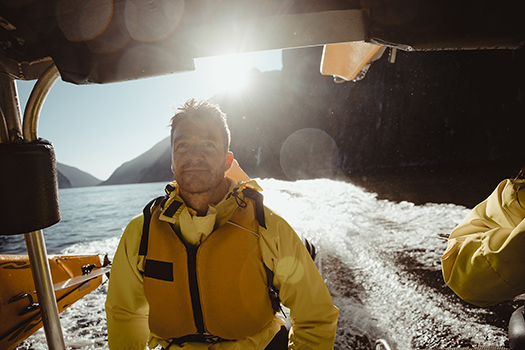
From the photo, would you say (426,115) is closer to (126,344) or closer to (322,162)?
(322,162)

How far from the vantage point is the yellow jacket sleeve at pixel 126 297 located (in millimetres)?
1528

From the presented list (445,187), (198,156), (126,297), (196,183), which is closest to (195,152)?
A: (198,156)

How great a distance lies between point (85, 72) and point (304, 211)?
32.5 ft

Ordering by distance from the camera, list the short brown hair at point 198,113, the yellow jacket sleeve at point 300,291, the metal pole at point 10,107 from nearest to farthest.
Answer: the metal pole at point 10,107
the yellow jacket sleeve at point 300,291
the short brown hair at point 198,113

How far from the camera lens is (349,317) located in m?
3.23

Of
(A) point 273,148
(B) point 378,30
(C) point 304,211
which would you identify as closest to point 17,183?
(B) point 378,30

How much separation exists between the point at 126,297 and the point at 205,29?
65.6 inches

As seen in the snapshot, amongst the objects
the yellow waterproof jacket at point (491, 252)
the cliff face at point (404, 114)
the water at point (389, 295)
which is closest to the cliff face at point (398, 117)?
the cliff face at point (404, 114)

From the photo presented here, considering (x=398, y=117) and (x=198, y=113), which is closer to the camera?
(x=198, y=113)

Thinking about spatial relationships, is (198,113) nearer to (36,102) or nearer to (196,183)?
(196,183)

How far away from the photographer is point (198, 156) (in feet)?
5.42

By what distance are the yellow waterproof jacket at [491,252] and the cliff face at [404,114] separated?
2263 cm

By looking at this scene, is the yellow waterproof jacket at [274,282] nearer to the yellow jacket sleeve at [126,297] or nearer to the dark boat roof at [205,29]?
the yellow jacket sleeve at [126,297]

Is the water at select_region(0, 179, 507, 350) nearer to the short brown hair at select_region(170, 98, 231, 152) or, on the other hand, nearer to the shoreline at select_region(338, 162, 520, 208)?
the short brown hair at select_region(170, 98, 231, 152)
